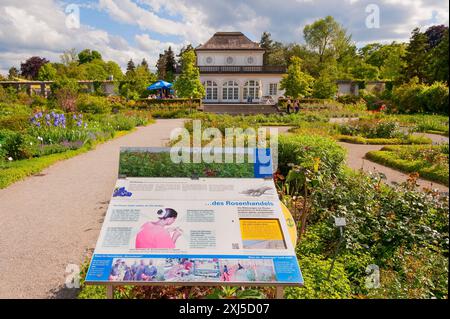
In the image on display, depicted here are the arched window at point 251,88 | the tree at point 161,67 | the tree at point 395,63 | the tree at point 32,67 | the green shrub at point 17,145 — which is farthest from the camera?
the tree at point 32,67

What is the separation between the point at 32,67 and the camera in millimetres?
50219

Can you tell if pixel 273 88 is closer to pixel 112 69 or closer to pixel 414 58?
pixel 414 58

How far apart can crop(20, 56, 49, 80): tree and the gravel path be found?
164ft

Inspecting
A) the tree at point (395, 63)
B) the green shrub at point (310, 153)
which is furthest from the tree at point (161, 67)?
the green shrub at point (310, 153)

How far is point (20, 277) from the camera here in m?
3.47

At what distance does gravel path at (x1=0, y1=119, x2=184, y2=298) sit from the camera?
3443 mm

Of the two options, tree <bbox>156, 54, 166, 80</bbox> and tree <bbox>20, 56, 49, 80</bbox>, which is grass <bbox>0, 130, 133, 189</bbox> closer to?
tree <bbox>156, 54, 166, 80</bbox>

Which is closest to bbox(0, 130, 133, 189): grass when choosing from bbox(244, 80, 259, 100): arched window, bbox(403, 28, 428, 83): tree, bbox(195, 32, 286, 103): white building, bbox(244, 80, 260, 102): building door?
bbox(195, 32, 286, 103): white building

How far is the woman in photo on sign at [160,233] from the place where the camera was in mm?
2320

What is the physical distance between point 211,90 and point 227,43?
13.9 meters

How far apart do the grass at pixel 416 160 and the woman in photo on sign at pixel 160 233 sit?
5.79 m

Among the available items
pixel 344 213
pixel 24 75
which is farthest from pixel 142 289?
pixel 24 75

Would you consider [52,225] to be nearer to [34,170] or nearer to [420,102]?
[34,170]

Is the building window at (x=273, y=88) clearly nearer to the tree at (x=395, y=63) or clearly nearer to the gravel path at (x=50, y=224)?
the tree at (x=395, y=63)
